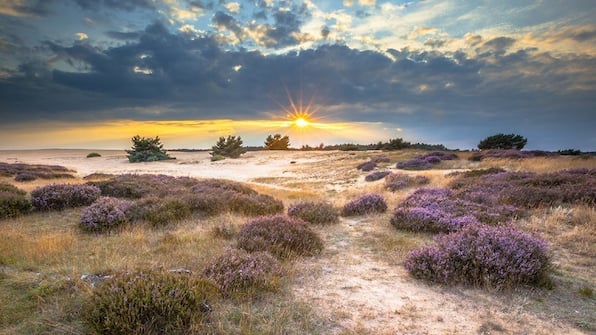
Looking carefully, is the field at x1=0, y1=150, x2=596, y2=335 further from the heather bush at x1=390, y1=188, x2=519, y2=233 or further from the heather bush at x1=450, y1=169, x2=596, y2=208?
the heather bush at x1=450, y1=169, x2=596, y2=208

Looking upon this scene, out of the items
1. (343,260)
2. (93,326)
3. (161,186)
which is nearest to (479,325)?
(343,260)

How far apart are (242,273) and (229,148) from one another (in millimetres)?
53191

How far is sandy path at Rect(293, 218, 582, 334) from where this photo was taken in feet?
13.6

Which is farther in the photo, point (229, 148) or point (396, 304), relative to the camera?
point (229, 148)

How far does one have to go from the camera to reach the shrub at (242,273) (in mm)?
4969

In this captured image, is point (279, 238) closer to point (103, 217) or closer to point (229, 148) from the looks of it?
point (103, 217)

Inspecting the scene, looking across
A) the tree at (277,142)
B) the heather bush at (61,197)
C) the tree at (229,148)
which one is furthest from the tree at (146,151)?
the heather bush at (61,197)

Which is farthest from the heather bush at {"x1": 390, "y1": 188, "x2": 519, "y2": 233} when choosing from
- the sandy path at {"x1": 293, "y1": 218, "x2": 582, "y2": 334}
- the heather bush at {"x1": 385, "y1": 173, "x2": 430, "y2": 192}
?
the heather bush at {"x1": 385, "y1": 173, "x2": 430, "y2": 192}

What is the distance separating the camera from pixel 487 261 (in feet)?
18.2

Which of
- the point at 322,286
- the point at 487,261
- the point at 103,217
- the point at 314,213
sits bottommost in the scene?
the point at 322,286

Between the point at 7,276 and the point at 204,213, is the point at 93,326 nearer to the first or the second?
the point at 7,276

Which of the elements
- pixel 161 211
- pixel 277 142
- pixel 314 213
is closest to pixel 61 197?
pixel 161 211

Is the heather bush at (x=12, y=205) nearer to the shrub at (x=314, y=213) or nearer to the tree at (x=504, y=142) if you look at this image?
the shrub at (x=314, y=213)

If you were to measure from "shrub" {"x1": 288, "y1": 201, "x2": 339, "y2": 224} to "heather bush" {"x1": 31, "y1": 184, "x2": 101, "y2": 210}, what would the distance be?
24.1 ft
